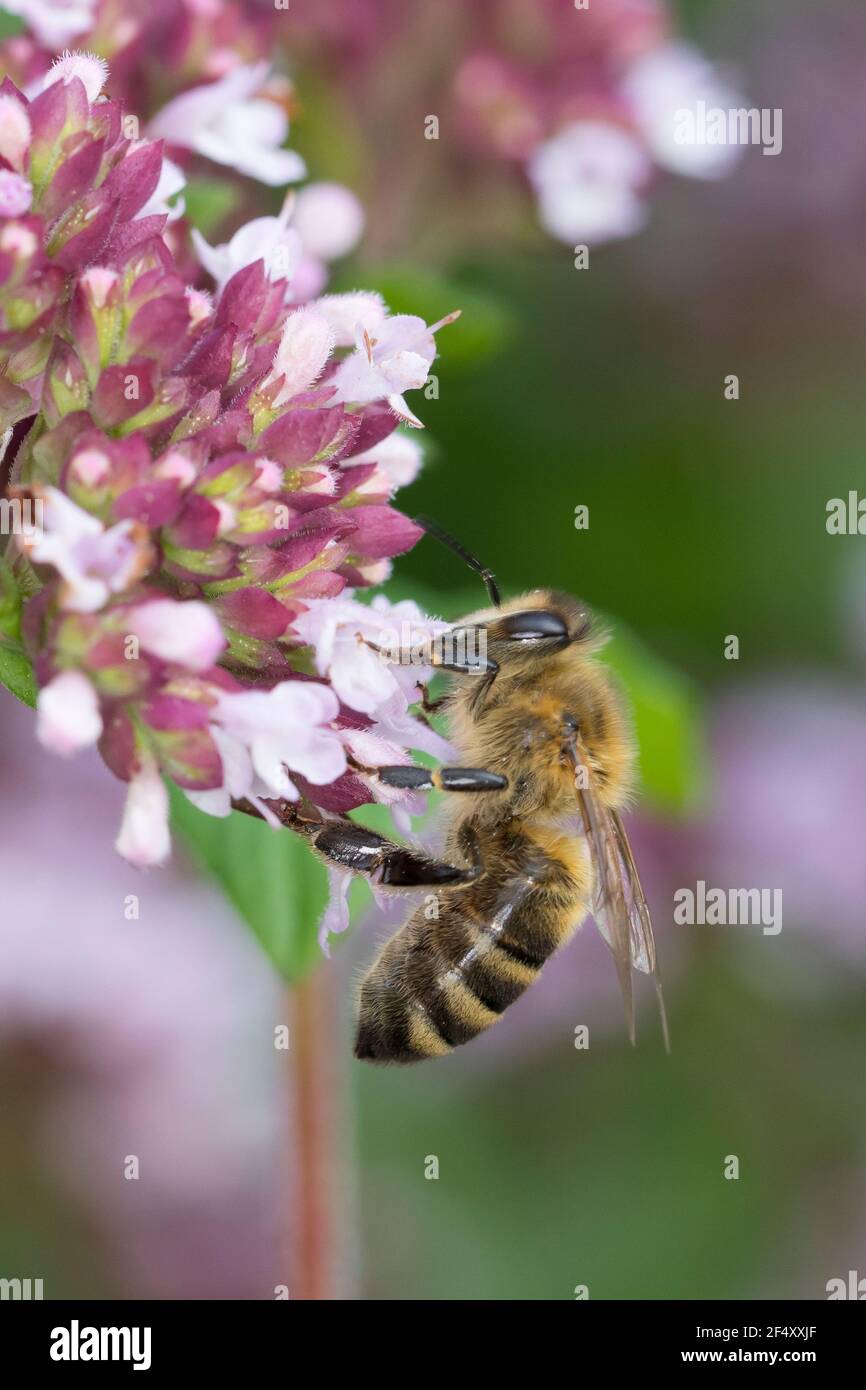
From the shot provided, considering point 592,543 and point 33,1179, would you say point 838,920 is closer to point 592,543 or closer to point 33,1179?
point 592,543

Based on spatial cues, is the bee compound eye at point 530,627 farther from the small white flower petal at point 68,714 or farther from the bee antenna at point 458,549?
the small white flower petal at point 68,714

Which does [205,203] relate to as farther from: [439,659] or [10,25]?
[439,659]

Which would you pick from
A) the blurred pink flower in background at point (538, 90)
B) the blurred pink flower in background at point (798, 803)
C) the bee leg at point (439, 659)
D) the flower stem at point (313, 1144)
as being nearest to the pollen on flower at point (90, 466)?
the bee leg at point (439, 659)

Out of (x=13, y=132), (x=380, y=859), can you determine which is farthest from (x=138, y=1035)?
(x=13, y=132)

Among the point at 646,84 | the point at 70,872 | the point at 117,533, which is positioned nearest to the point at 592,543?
the point at 646,84

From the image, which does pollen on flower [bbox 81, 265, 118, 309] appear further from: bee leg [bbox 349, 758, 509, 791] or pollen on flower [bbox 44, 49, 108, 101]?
bee leg [bbox 349, 758, 509, 791]

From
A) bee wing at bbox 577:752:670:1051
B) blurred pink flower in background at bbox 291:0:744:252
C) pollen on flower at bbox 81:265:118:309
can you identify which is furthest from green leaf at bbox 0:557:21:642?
blurred pink flower in background at bbox 291:0:744:252

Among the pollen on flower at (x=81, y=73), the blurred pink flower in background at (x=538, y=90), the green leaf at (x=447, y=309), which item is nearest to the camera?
the pollen on flower at (x=81, y=73)
